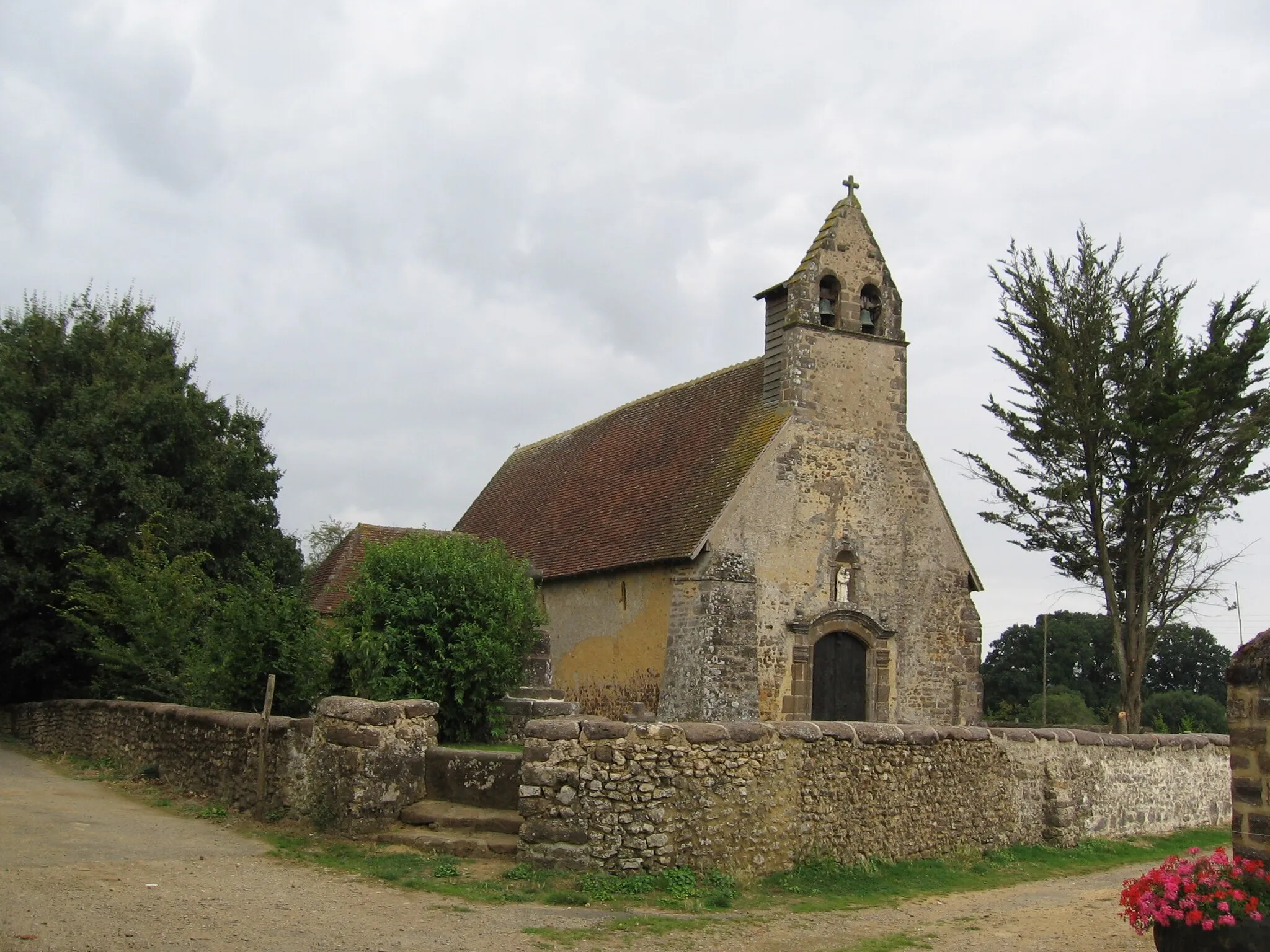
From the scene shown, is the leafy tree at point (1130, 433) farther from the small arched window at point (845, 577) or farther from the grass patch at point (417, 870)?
the grass patch at point (417, 870)

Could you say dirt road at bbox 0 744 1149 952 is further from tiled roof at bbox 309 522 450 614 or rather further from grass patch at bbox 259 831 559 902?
tiled roof at bbox 309 522 450 614

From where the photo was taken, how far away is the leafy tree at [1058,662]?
5484 centimetres

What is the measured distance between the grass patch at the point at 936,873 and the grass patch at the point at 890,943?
96 centimetres

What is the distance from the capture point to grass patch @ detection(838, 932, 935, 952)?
864cm

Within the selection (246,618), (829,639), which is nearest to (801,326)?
(829,639)

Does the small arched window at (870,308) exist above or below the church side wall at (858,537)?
above

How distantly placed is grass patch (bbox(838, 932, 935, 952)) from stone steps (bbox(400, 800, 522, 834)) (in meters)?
3.35

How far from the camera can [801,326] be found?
2144cm

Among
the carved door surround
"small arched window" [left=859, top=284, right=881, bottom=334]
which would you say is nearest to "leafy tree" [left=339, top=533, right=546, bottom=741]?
the carved door surround

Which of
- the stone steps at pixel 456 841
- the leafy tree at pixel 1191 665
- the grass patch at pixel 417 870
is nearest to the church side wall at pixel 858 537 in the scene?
the stone steps at pixel 456 841

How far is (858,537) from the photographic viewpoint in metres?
21.3

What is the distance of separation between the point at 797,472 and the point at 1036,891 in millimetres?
10138

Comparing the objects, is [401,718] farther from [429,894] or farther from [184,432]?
[184,432]

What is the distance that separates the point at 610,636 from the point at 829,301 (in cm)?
760
